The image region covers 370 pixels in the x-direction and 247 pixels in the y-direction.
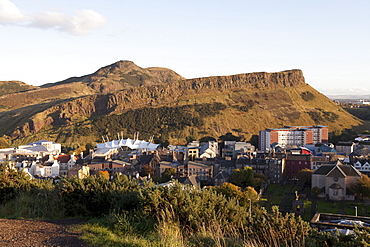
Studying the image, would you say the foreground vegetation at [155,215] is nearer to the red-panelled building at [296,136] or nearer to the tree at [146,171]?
the tree at [146,171]

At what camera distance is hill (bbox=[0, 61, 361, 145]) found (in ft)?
235

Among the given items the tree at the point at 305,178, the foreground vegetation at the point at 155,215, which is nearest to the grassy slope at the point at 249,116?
the tree at the point at 305,178

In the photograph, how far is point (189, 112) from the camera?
77.8 m

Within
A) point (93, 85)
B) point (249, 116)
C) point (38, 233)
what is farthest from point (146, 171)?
point (93, 85)

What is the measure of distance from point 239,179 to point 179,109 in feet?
159

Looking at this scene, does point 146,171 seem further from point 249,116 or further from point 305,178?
point 249,116

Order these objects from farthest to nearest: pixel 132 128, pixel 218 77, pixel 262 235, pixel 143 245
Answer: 1. pixel 218 77
2. pixel 132 128
3. pixel 262 235
4. pixel 143 245

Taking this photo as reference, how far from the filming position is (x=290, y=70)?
93.2 meters

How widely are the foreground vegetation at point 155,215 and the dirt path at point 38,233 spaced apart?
0.31m

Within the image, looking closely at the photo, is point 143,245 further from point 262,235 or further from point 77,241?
point 262,235

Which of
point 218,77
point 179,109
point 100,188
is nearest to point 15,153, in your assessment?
point 179,109

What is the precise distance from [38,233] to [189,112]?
236 ft

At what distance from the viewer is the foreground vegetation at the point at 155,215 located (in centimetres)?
584

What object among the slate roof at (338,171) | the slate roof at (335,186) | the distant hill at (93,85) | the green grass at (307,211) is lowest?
the green grass at (307,211)
